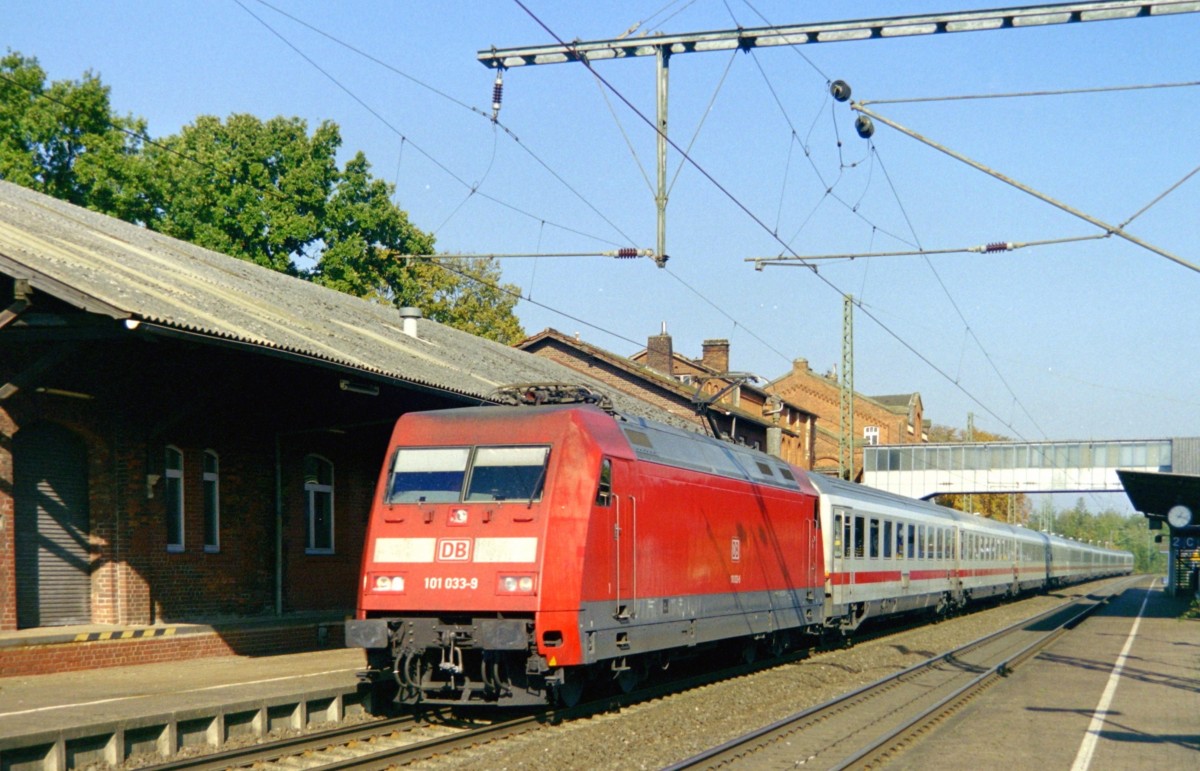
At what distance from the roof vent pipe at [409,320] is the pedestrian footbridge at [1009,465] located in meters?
42.5

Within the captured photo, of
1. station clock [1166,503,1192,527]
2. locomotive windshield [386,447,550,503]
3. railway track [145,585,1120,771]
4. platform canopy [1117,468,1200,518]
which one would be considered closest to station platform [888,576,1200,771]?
railway track [145,585,1120,771]

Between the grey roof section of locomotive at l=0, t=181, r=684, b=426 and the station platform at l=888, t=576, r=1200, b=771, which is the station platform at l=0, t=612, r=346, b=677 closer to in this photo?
the grey roof section of locomotive at l=0, t=181, r=684, b=426

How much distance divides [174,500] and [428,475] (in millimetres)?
6539

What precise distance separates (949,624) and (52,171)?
101 ft

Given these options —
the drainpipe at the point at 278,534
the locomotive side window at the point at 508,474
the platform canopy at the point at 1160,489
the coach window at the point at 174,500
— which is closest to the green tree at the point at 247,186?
the drainpipe at the point at 278,534

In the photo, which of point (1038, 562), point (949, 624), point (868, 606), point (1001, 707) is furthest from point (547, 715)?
point (1038, 562)

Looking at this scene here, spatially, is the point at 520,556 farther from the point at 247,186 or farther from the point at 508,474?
the point at 247,186

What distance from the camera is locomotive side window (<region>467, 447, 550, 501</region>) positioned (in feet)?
42.7

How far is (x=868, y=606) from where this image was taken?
82.0ft

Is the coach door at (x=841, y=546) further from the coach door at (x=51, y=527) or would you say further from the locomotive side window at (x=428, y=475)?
the coach door at (x=51, y=527)

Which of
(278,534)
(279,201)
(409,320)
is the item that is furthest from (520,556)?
(279,201)

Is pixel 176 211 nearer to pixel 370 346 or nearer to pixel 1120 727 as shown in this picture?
pixel 370 346

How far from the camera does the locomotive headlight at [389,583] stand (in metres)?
13.1

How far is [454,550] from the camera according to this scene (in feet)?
42.4
